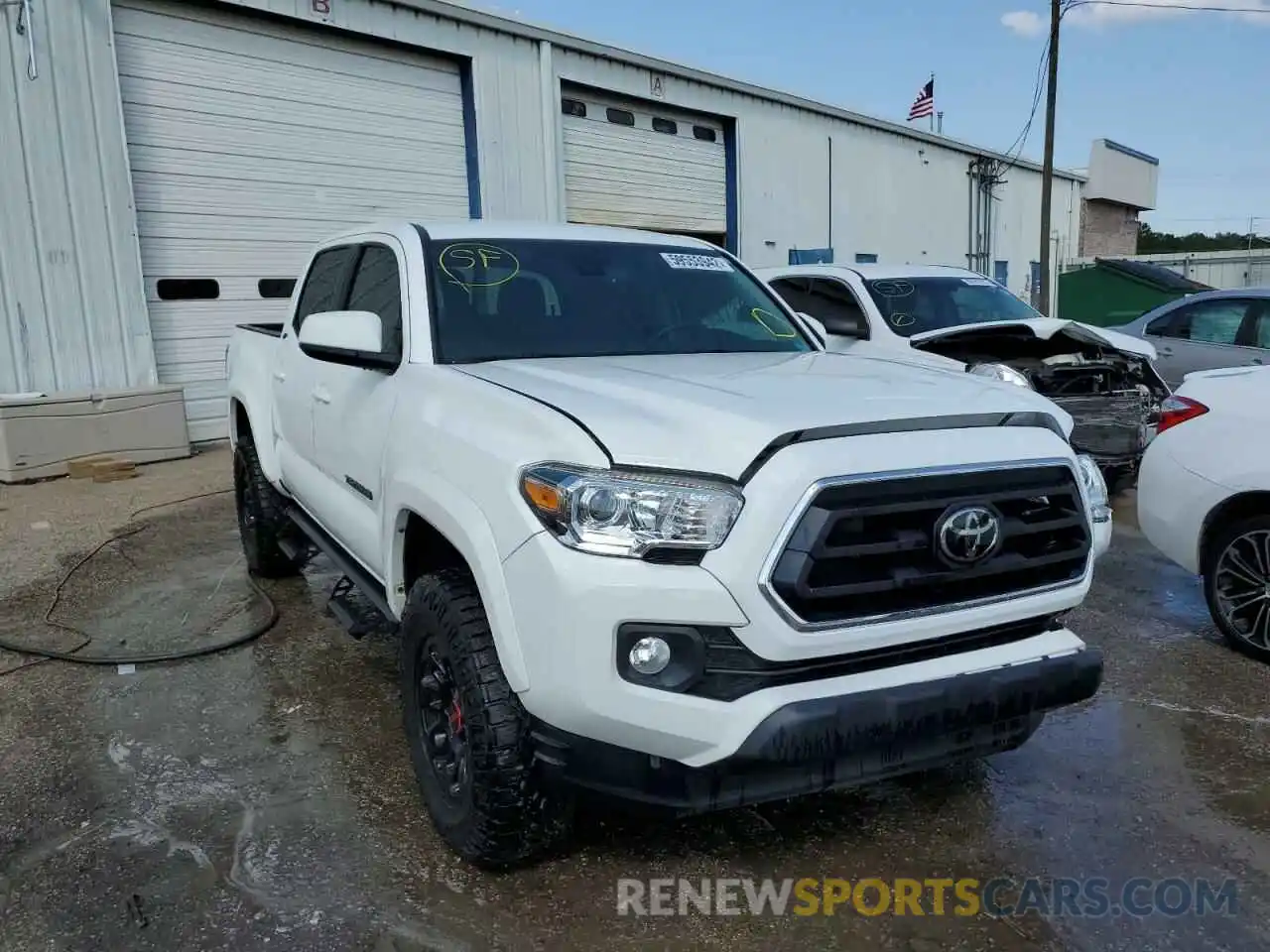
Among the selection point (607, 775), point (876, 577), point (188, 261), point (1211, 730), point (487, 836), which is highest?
point (188, 261)

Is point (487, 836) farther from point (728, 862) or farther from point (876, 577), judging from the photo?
point (876, 577)

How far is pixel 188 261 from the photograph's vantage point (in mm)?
10547

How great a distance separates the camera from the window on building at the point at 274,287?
11.2 m

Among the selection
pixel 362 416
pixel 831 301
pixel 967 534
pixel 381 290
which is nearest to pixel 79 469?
pixel 381 290

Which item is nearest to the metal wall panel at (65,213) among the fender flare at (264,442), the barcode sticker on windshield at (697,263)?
the fender flare at (264,442)

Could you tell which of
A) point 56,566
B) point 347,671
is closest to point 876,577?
point 347,671

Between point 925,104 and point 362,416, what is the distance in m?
23.3

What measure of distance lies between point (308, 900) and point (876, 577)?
5.78 ft

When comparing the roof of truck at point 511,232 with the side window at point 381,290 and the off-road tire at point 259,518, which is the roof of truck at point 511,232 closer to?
the side window at point 381,290

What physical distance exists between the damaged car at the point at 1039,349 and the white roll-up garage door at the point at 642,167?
7157mm

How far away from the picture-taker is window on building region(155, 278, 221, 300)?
34.1 feet

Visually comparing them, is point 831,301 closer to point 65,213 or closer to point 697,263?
point 697,263

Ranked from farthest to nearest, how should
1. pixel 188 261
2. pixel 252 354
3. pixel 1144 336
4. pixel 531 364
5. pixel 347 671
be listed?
pixel 188 261, pixel 1144 336, pixel 252 354, pixel 347 671, pixel 531 364

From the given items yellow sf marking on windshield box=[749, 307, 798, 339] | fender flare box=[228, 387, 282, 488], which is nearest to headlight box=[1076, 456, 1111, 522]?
yellow sf marking on windshield box=[749, 307, 798, 339]
